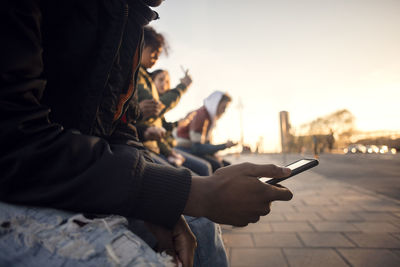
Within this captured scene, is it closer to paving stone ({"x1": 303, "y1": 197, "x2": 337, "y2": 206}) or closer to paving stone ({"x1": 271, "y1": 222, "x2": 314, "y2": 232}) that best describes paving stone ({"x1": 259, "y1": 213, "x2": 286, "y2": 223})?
paving stone ({"x1": 271, "y1": 222, "x2": 314, "y2": 232})

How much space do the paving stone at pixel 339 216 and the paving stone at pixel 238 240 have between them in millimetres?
1334

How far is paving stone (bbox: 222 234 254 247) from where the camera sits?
2.29m

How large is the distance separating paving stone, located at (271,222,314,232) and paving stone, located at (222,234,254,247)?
42cm

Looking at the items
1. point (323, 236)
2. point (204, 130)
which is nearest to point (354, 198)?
point (323, 236)

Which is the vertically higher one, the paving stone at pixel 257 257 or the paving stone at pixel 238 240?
the paving stone at pixel 257 257

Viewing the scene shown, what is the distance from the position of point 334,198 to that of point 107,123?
4.62 meters

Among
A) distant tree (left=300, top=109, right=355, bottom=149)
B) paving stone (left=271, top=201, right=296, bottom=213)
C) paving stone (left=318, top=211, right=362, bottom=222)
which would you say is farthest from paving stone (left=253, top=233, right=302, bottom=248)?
distant tree (left=300, top=109, right=355, bottom=149)

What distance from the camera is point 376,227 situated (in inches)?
103

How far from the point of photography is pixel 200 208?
25.5 inches

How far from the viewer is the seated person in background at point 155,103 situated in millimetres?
2236

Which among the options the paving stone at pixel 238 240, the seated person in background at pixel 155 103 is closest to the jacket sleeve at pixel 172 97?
the seated person in background at pixel 155 103

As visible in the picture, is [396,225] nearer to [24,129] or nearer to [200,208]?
[200,208]

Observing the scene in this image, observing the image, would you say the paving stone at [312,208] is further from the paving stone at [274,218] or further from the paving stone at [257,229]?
the paving stone at [257,229]

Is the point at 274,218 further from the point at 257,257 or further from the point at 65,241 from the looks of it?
the point at 65,241
